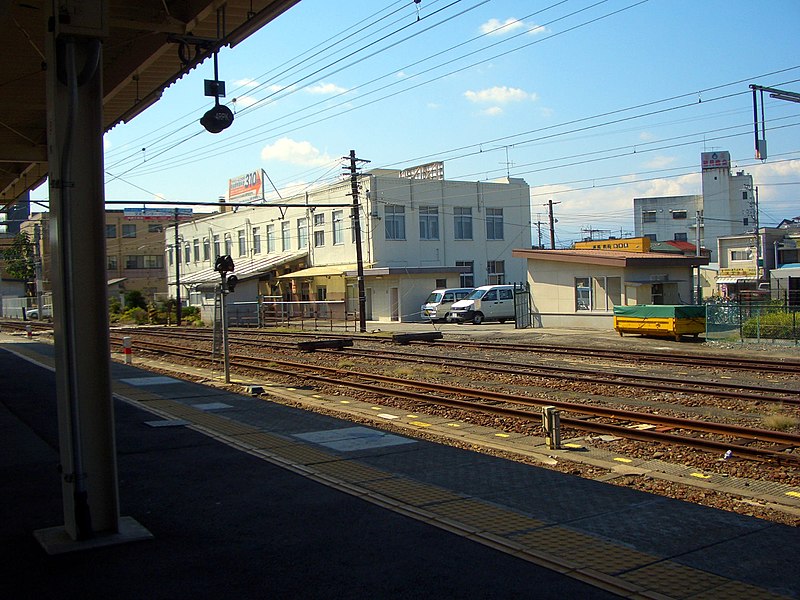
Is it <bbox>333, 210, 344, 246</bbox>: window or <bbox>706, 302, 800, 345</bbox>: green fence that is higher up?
<bbox>333, 210, 344, 246</bbox>: window

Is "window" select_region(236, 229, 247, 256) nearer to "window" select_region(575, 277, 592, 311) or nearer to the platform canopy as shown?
"window" select_region(575, 277, 592, 311)

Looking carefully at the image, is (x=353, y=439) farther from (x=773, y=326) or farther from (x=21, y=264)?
(x=21, y=264)

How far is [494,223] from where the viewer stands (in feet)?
186

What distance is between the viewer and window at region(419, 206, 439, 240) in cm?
5250

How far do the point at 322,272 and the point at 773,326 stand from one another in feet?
104

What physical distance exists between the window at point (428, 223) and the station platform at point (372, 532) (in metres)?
43.3

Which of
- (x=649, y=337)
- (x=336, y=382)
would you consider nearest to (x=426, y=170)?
(x=649, y=337)

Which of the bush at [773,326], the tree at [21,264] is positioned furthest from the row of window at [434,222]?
the tree at [21,264]

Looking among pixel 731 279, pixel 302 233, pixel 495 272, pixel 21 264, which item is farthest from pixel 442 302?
pixel 21 264

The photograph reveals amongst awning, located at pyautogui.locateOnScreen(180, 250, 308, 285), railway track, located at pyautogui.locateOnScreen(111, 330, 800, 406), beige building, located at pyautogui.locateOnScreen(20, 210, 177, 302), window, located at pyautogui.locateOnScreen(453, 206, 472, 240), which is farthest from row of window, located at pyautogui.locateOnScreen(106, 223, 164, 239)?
railway track, located at pyautogui.locateOnScreen(111, 330, 800, 406)

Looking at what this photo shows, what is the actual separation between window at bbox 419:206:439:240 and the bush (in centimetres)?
2862

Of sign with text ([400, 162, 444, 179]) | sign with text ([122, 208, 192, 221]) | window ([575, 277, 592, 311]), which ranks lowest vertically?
window ([575, 277, 592, 311])

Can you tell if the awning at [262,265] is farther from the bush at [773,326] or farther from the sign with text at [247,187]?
the bush at [773,326]

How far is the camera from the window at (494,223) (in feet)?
185
